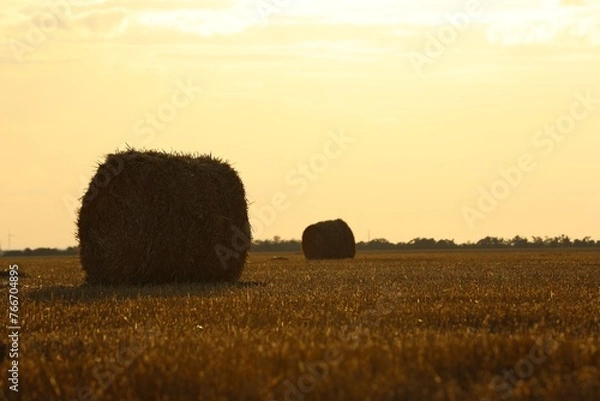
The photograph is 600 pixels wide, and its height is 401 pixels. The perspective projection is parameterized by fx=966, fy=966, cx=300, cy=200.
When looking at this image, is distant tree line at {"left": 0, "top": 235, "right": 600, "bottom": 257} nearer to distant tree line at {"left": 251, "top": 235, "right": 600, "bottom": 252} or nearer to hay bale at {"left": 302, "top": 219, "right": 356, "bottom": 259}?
distant tree line at {"left": 251, "top": 235, "right": 600, "bottom": 252}

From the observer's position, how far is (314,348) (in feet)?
23.4

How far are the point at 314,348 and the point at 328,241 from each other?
1288 inches

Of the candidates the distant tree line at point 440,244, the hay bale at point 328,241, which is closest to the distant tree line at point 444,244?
the distant tree line at point 440,244

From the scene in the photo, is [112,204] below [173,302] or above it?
above

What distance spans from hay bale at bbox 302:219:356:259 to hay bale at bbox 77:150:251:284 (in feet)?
70.7

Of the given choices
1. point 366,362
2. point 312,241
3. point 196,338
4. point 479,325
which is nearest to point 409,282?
point 479,325

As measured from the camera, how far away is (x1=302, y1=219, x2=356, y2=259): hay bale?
Answer: 39844mm

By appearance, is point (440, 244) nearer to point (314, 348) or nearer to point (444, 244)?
point (444, 244)

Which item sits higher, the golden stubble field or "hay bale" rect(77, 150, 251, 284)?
"hay bale" rect(77, 150, 251, 284)

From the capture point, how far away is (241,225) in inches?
742

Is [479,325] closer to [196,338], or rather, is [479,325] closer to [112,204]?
[196,338]

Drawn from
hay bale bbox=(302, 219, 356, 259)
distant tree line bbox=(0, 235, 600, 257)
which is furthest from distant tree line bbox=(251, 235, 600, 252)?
hay bale bbox=(302, 219, 356, 259)

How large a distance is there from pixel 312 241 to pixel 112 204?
22.8 m

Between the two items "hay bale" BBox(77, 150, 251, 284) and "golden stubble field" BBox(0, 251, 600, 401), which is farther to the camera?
"hay bale" BBox(77, 150, 251, 284)
